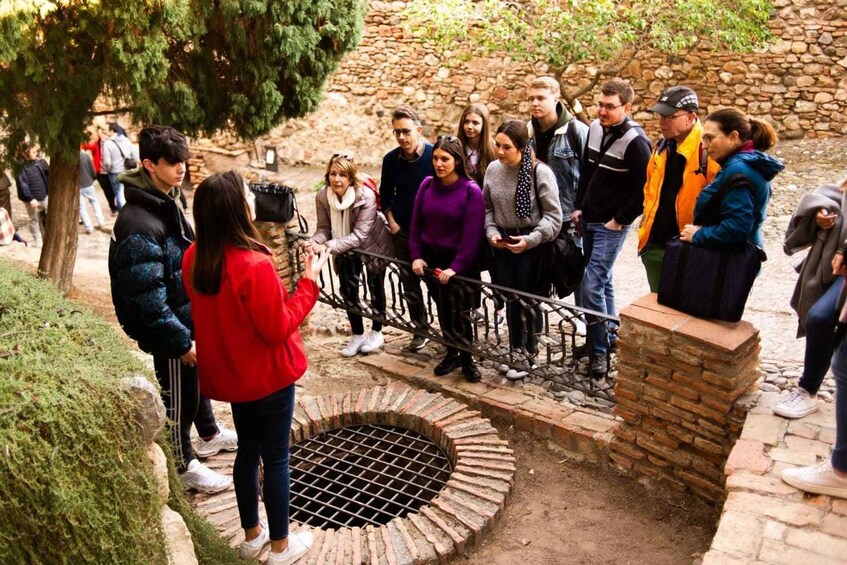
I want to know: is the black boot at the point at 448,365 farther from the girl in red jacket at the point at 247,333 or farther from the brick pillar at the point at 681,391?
the girl in red jacket at the point at 247,333

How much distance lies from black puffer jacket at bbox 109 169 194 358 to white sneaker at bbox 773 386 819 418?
2913 millimetres

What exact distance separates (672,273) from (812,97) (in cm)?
980

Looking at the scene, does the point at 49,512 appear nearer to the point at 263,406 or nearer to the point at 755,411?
the point at 263,406

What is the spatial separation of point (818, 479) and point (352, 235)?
331cm

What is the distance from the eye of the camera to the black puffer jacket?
10.6ft

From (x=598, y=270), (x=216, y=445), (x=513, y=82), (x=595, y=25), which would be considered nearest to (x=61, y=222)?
(x=216, y=445)

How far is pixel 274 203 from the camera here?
575 centimetres

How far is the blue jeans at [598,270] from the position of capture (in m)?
4.70

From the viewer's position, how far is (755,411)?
363 cm

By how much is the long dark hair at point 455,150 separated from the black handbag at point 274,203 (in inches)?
65.6

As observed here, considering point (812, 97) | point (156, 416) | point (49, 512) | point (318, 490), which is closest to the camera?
point (49, 512)

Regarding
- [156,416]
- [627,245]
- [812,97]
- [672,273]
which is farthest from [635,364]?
[812,97]

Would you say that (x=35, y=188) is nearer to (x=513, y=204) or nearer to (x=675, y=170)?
(x=513, y=204)

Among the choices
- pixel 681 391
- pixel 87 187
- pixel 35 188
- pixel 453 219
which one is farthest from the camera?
pixel 87 187
